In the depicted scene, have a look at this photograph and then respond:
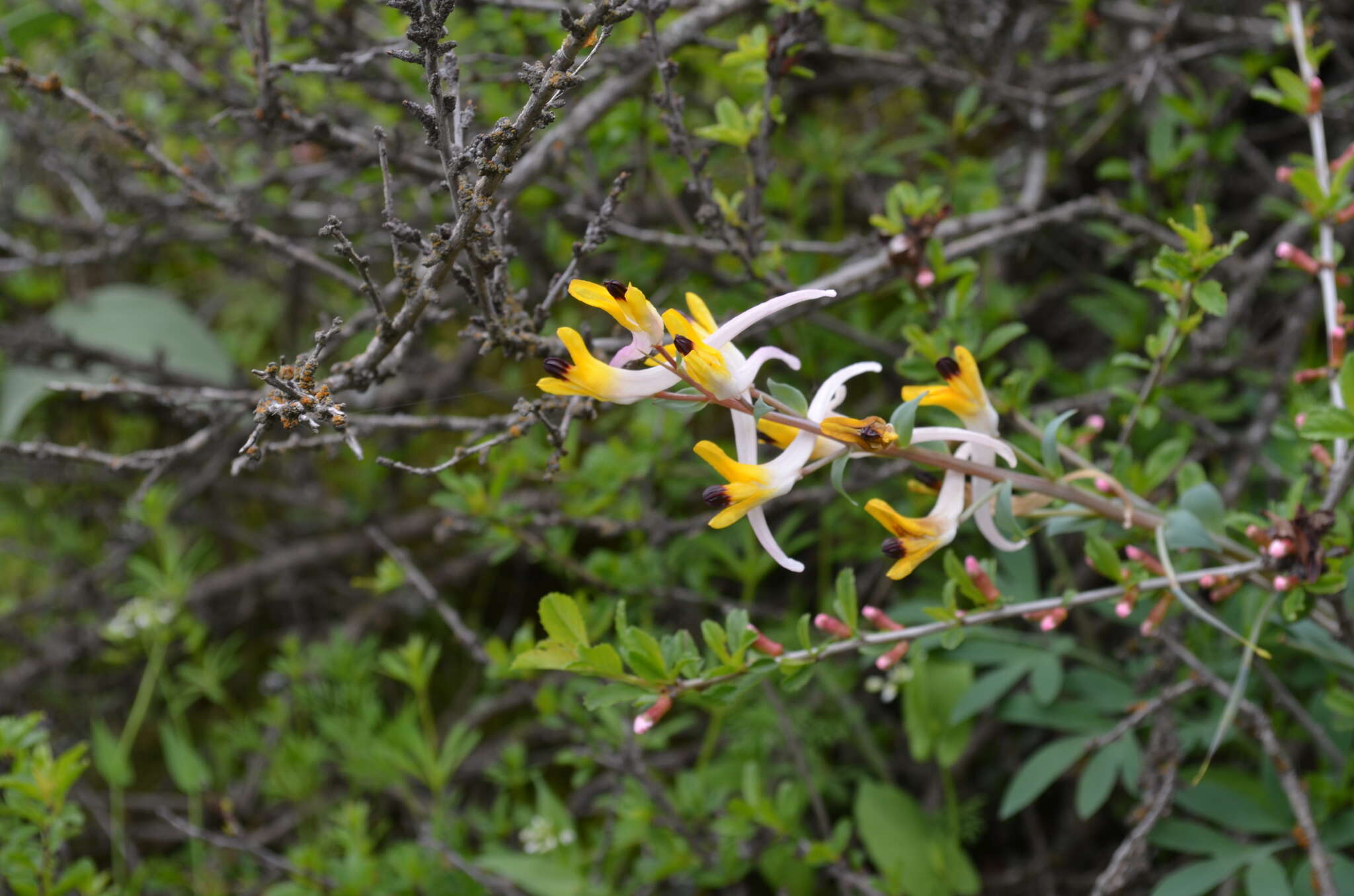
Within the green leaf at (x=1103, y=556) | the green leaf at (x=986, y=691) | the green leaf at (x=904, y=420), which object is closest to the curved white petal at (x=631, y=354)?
the green leaf at (x=904, y=420)

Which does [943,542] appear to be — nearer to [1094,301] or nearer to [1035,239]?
[1094,301]

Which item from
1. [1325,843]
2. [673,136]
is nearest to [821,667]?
[1325,843]

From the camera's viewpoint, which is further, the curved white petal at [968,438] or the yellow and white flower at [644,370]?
the curved white petal at [968,438]

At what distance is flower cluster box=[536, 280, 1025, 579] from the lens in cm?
83

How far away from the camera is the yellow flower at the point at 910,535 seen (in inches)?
36.6

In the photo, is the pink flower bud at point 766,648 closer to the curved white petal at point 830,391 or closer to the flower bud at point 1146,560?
the curved white petal at point 830,391

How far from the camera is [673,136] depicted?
1.27 meters

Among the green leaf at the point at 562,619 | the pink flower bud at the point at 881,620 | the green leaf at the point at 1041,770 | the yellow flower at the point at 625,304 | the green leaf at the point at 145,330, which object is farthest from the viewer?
the green leaf at the point at 145,330

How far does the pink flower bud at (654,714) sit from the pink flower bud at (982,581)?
1.27ft

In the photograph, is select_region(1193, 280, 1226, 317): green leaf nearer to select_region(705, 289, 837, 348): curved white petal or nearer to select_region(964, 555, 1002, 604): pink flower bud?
select_region(964, 555, 1002, 604): pink flower bud

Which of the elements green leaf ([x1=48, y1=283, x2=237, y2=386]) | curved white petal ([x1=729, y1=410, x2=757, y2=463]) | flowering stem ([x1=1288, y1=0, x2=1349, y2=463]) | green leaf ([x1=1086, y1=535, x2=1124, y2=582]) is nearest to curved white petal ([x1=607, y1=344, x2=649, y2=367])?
curved white petal ([x1=729, y1=410, x2=757, y2=463])

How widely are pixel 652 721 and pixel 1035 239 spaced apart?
1644mm

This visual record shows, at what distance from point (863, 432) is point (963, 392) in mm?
216

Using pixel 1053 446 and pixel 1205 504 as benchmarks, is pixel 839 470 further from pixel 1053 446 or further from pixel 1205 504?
pixel 1205 504
